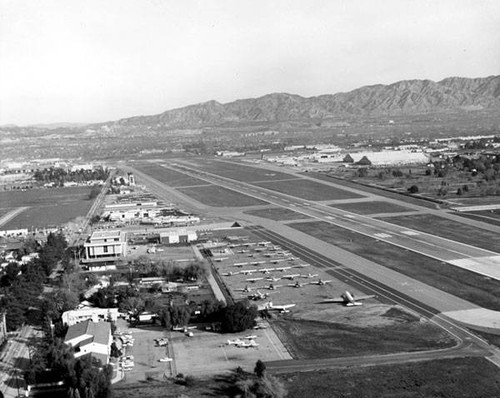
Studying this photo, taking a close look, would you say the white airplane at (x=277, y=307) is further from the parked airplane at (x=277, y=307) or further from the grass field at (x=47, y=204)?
the grass field at (x=47, y=204)

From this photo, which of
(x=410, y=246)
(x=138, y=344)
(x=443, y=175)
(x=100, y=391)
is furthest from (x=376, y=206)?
(x=100, y=391)

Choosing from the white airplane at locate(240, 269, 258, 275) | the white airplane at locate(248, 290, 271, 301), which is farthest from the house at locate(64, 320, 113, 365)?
the white airplane at locate(240, 269, 258, 275)

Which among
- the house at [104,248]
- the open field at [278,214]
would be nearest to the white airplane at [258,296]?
the house at [104,248]

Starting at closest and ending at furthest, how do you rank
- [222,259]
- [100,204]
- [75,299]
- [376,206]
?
[75,299] → [222,259] → [376,206] → [100,204]

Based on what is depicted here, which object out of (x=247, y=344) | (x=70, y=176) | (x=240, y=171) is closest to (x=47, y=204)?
(x=70, y=176)

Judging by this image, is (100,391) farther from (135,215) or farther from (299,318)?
(135,215)

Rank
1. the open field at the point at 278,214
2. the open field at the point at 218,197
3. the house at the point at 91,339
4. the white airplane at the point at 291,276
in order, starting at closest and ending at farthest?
the house at the point at 91,339 → the white airplane at the point at 291,276 → the open field at the point at 278,214 → the open field at the point at 218,197
